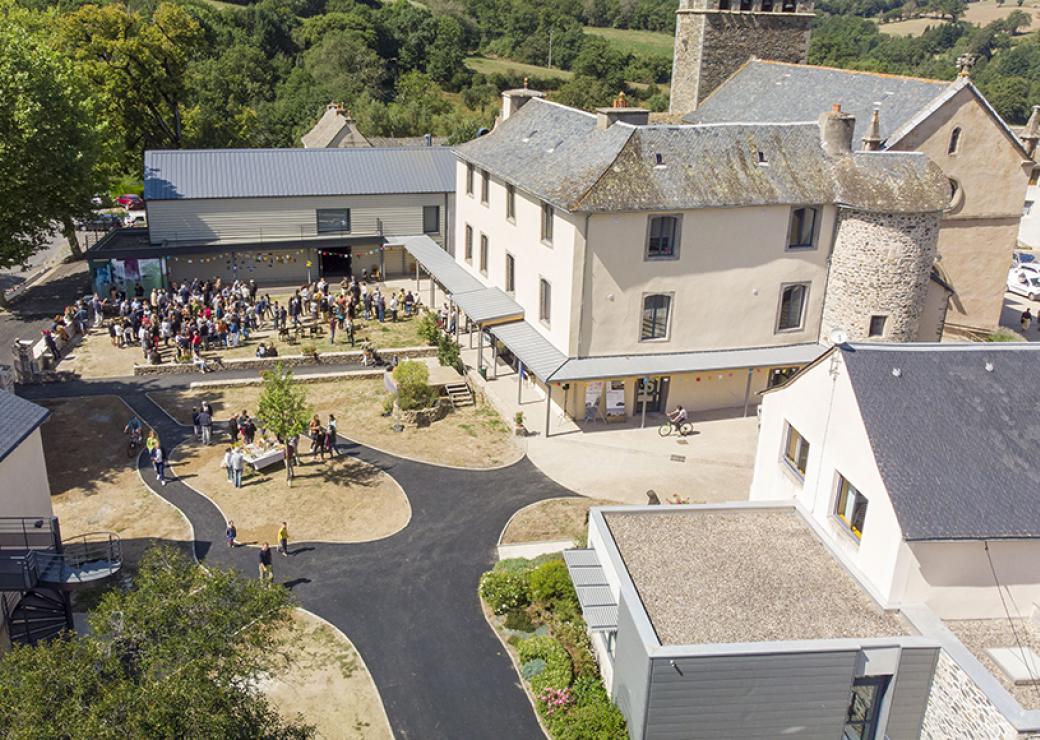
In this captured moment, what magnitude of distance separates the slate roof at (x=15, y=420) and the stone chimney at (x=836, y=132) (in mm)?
28109

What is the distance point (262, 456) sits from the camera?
96.5ft

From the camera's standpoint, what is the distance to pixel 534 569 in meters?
23.6

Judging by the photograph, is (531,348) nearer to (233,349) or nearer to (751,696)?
(233,349)

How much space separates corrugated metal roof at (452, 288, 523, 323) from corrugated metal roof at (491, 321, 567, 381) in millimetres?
450

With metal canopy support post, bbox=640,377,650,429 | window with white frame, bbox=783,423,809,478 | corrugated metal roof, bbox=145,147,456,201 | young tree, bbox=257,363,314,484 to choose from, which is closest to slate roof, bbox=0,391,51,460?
young tree, bbox=257,363,314,484

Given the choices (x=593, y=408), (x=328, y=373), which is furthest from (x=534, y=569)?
(x=328, y=373)

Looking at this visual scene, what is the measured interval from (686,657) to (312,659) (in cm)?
946

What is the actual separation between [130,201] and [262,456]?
4565cm

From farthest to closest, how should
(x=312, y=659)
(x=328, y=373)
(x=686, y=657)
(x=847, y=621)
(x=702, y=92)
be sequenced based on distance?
(x=702, y=92), (x=328, y=373), (x=312, y=659), (x=847, y=621), (x=686, y=657)

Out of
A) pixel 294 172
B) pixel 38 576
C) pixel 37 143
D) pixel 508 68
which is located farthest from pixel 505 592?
pixel 508 68

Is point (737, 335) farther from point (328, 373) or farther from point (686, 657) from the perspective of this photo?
point (686, 657)

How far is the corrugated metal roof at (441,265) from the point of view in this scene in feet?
132

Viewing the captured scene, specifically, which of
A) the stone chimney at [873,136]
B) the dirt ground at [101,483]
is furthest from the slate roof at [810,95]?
the dirt ground at [101,483]

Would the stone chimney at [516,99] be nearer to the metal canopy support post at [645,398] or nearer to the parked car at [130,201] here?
the metal canopy support post at [645,398]
